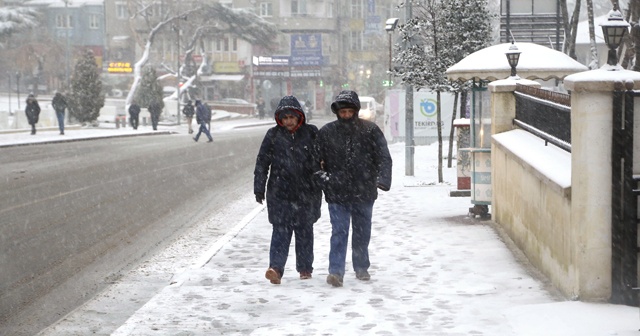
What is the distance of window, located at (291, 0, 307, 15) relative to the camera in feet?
335

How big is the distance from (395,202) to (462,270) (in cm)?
→ 701

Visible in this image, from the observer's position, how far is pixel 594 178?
7.76 m

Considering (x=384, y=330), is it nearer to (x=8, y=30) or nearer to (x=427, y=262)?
(x=427, y=262)

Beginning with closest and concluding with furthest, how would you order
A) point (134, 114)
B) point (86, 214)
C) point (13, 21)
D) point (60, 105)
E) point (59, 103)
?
point (86, 214), point (59, 103), point (60, 105), point (134, 114), point (13, 21)

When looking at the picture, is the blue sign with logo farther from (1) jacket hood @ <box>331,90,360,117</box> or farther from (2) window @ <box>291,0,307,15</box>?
(1) jacket hood @ <box>331,90,360,117</box>

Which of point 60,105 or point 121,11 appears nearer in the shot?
point 60,105

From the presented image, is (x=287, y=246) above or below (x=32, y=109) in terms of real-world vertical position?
below

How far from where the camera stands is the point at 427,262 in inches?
415

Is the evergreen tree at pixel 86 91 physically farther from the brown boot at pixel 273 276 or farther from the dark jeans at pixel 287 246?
the brown boot at pixel 273 276

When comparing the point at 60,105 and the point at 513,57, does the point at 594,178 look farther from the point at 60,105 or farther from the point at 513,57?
the point at 60,105

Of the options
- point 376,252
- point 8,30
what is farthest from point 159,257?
point 8,30

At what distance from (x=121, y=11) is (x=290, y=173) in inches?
3844

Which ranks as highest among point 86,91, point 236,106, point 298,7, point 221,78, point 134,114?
point 298,7

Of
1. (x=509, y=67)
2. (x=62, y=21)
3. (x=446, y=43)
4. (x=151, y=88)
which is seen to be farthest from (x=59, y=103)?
(x=62, y=21)
